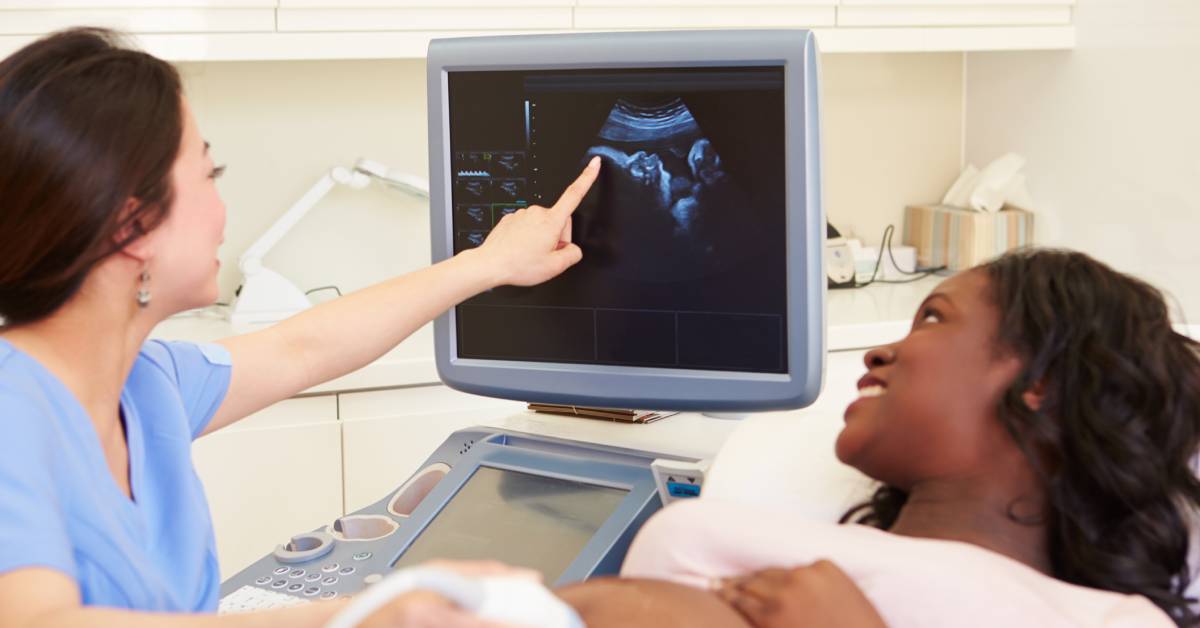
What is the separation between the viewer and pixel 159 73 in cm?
117

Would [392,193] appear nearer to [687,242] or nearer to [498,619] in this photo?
[687,242]

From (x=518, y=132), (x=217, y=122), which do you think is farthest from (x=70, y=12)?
(x=518, y=132)

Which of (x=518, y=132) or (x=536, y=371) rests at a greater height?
(x=518, y=132)

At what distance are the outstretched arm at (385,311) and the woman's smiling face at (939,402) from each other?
40cm

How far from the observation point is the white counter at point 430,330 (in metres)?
2.50

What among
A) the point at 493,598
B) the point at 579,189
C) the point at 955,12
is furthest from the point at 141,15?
the point at 493,598

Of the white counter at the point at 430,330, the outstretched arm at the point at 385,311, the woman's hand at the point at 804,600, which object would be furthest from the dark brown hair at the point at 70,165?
the white counter at the point at 430,330

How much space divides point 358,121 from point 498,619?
2359 mm

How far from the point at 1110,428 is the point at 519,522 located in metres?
0.64

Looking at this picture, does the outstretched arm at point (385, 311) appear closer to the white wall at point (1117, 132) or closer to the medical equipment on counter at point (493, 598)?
the medical equipment on counter at point (493, 598)

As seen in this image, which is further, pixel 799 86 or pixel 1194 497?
pixel 799 86

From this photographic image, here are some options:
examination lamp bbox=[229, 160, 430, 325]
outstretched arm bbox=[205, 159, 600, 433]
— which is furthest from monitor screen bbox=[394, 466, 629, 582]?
examination lamp bbox=[229, 160, 430, 325]

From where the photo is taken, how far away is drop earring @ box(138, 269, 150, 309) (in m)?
1.15

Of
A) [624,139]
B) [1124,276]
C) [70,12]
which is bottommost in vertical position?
[1124,276]
